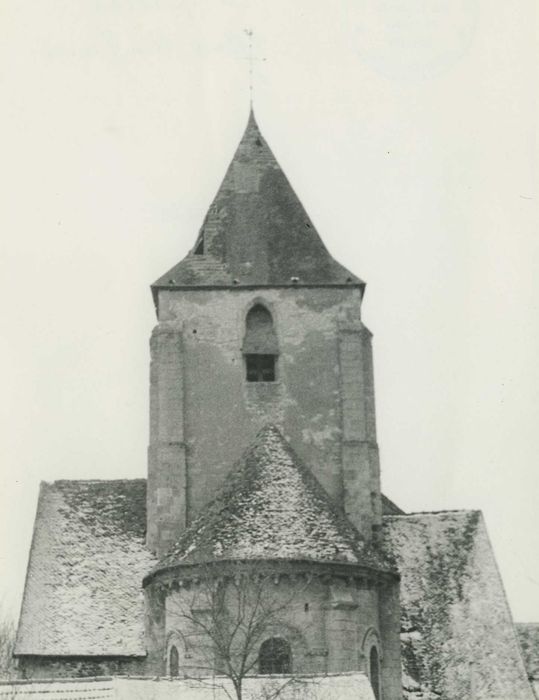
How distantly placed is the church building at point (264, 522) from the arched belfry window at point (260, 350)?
5cm

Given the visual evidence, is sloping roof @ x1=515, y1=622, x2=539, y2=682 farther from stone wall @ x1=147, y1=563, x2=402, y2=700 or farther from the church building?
stone wall @ x1=147, y1=563, x2=402, y2=700

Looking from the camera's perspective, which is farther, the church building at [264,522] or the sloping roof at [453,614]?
the sloping roof at [453,614]

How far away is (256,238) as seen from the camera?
36125 mm

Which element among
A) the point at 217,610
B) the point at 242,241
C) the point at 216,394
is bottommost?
the point at 217,610

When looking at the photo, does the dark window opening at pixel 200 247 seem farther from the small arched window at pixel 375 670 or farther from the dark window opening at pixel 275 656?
the small arched window at pixel 375 670

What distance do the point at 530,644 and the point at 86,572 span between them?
1872cm

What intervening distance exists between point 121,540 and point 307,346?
7121mm

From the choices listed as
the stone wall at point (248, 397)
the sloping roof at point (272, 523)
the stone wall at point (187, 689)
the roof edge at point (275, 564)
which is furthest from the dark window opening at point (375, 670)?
the stone wall at point (187, 689)

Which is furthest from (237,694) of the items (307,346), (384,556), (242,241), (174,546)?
(242,241)

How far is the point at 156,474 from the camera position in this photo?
33.3 meters

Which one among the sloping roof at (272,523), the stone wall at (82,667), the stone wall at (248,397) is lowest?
the stone wall at (82,667)

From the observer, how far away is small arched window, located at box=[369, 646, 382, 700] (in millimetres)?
28953

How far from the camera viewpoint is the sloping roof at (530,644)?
140 ft

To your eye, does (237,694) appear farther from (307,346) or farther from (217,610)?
(307,346)
